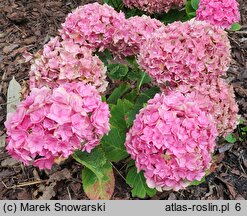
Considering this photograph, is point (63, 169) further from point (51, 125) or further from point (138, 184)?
point (51, 125)

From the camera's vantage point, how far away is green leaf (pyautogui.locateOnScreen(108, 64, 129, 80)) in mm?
2955

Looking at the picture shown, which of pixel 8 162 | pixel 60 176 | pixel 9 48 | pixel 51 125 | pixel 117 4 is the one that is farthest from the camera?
pixel 117 4

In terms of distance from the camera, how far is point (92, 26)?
2740 mm

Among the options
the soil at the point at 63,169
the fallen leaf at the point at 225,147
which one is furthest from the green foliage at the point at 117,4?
the fallen leaf at the point at 225,147

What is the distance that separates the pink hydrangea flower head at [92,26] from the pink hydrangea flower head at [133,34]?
5 centimetres

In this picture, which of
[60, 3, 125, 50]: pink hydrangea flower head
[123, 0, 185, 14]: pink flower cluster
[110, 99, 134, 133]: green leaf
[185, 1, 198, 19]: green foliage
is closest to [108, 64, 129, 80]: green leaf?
[60, 3, 125, 50]: pink hydrangea flower head

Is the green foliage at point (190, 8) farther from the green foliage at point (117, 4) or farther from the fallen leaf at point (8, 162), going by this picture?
the fallen leaf at point (8, 162)

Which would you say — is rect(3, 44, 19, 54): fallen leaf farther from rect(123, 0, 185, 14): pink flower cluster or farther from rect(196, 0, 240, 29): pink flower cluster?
rect(196, 0, 240, 29): pink flower cluster

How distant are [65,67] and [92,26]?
16.1 inches

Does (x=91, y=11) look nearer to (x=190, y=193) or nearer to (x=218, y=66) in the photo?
(x=218, y=66)

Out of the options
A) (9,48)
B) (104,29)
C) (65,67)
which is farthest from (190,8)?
(65,67)

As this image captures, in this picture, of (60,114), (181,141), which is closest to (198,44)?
(181,141)

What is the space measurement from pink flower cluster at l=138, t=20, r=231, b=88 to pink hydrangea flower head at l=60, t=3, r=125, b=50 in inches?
13.0

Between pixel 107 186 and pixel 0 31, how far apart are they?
7.87 ft
